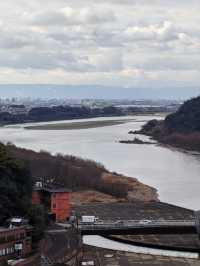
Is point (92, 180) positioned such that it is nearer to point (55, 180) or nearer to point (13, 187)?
point (55, 180)

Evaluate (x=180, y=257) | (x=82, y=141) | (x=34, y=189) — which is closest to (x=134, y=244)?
(x=180, y=257)

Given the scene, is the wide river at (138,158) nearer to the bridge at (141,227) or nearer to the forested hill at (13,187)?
the bridge at (141,227)

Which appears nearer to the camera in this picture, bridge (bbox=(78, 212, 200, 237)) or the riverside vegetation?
the riverside vegetation

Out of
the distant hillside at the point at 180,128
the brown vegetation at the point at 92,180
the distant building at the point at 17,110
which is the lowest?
the brown vegetation at the point at 92,180

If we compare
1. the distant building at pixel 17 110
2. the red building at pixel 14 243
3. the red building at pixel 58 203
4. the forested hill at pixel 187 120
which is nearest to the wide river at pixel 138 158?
the forested hill at pixel 187 120

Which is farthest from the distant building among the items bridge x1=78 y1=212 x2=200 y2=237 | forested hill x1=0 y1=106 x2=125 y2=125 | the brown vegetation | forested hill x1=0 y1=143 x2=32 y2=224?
forested hill x1=0 y1=143 x2=32 y2=224

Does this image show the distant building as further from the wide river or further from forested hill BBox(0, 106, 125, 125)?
the wide river
